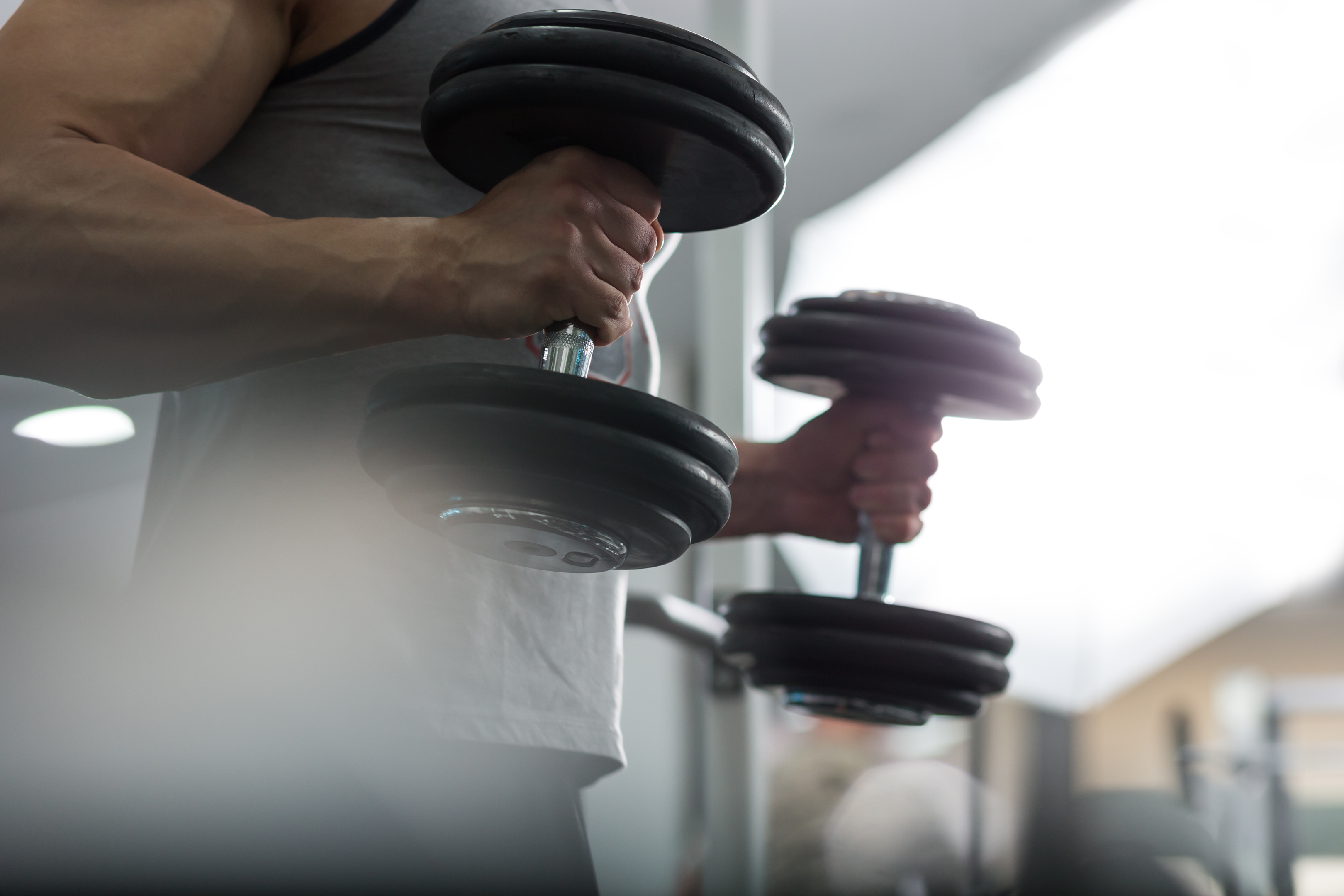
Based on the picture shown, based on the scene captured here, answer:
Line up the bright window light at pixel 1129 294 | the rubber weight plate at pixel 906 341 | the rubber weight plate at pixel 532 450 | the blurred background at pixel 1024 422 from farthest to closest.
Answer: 1. the bright window light at pixel 1129 294
2. the blurred background at pixel 1024 422
3. the rubber weight plate at pixel 906 341
4. the rubber weight plate at pixel 532 450

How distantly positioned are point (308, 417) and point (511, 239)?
0.19 m

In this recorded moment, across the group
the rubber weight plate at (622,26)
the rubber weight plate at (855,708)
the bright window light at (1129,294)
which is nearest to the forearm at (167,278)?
the rubber weight plate at (622,26)

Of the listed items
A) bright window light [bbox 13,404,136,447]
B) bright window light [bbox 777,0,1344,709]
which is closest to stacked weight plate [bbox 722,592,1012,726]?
bright window light [bbox 13,404,136,447]

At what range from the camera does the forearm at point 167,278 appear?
52 centimetres

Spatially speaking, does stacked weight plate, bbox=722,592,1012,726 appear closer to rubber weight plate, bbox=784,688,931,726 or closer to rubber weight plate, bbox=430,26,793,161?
rubber weight plate, bbox=784,688,931,726

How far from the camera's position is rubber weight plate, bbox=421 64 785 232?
52 centimetres

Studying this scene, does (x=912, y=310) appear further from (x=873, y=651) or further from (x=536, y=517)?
(x=536, y=517)

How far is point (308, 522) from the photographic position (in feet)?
2.04

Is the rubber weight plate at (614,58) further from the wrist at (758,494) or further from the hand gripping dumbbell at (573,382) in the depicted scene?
the wrist at (758,494)

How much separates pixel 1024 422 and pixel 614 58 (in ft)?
5.72

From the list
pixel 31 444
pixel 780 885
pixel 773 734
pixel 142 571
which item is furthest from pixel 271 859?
pixel 773 734

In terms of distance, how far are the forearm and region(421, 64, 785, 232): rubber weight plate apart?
0.07 metres

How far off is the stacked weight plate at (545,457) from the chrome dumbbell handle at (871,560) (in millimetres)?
508

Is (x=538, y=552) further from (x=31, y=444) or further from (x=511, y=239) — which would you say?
(x=31, y=444)
